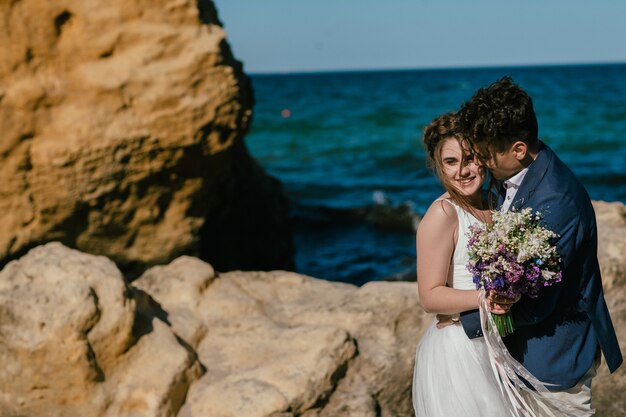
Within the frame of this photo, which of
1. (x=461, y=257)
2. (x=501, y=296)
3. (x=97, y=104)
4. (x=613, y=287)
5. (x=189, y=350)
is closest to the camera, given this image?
(x=501, y=296)

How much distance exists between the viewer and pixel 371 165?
73.7ft

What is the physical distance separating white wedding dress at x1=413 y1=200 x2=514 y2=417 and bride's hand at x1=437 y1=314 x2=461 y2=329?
0.02 m

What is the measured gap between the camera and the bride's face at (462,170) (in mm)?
3713

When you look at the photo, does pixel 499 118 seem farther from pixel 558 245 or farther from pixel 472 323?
pixel 472 323

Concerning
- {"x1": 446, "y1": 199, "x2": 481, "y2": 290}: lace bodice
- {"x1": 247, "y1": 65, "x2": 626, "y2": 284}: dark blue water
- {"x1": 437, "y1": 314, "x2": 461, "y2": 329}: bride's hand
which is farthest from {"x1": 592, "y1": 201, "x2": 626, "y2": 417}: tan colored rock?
{"x1": 446, "y1": 199, "x2": 481, "y2": 290}: lace bodice

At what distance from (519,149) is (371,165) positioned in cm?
1907

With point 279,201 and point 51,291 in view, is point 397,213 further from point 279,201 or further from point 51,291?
point 51,291

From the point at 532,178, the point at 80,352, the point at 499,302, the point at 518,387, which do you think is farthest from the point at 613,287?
the point at 80,352

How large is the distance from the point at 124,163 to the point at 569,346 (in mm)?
4014

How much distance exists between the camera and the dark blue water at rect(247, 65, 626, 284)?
13.4m

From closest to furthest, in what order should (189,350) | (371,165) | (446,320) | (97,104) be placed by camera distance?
(446,320), (189,350), (97,104), (371,165)

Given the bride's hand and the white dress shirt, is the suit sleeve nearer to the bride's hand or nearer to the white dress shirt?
the white dress shirt

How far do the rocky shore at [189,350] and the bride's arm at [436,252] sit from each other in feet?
4.69

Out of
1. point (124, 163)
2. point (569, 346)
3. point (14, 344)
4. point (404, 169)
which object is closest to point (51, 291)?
point (14, 344)
